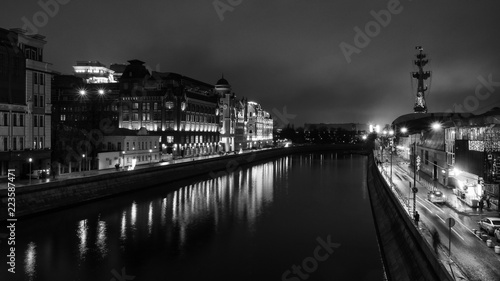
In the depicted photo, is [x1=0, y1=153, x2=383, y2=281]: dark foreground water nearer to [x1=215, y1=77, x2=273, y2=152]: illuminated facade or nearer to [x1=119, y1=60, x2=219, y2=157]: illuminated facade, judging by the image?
[x1=119, y1=60, x2=219, y2=157]: illuminated facade

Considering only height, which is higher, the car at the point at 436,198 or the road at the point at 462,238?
the car at the point at 436,198

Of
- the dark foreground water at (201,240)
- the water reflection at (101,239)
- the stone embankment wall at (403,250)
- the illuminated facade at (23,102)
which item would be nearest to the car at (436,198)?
the stone embankment wall at (403,250)

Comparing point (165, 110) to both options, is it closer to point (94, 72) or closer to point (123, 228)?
point (94, 72)

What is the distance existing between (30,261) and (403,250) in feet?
81.2

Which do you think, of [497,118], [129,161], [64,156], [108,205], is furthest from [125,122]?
[497,118]

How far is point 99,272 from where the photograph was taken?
23.4m

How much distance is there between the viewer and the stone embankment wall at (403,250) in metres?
16.6

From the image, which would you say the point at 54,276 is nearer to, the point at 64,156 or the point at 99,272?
the point at 99,272

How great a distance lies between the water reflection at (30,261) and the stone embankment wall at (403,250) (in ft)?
73.2

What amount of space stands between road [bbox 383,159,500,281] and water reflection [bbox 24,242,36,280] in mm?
23788

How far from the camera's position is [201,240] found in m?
30.6

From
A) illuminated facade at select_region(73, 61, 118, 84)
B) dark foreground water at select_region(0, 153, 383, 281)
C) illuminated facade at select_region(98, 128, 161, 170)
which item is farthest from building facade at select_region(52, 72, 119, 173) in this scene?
dark foreground water at select_region(0, 153, 383, 281)

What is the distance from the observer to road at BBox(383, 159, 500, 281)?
1630 centimetres

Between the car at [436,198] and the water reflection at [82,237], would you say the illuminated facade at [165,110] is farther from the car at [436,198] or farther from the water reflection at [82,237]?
the car at [436,198]
